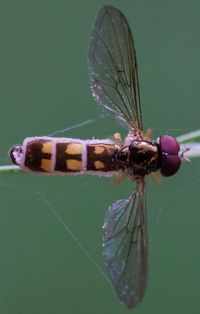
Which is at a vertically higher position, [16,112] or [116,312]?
[16,112]

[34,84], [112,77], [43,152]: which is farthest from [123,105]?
[34,84]

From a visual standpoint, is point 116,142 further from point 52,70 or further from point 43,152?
point 52,70

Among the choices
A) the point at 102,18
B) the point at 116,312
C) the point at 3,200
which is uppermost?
the point at 102,18

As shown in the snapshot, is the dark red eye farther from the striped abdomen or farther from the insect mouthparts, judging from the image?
the insect mouthparts

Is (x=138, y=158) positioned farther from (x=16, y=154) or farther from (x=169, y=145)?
(x=16, y=154)

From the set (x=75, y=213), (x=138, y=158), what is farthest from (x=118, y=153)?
(x=75, y=213)

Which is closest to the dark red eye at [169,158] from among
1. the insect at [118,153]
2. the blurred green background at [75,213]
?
the insect at [118,153]
